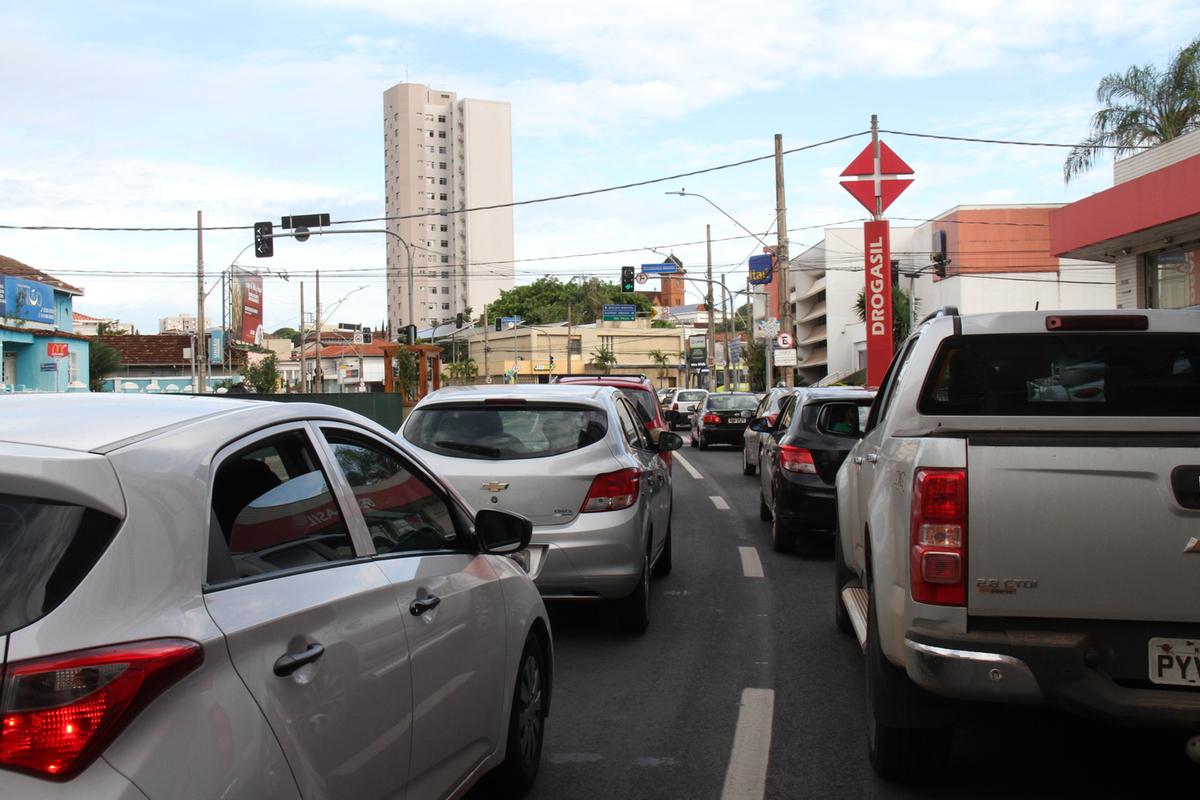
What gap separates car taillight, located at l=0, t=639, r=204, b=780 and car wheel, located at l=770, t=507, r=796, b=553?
364 inches

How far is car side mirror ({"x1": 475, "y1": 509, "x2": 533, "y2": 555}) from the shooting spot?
4121 mm

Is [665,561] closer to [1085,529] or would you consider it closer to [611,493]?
[611,493]

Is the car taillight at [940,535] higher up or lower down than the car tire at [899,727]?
higher up

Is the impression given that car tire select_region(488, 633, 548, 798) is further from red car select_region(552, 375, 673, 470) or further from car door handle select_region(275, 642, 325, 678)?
red car select_region(552, 375, 673, 470)

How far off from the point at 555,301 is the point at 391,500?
116831 mm

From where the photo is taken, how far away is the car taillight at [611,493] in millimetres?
7180

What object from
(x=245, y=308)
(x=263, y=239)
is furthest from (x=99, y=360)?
(x=263, y=239)

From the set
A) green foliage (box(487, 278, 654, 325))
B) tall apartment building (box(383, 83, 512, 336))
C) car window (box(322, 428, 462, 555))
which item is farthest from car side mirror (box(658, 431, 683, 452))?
tall apartment building (box(383, 83, 512, 336))

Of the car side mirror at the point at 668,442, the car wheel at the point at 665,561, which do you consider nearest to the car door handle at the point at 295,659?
the car side mirror at the point at 668,442

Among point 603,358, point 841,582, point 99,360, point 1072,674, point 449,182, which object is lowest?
point 841,582

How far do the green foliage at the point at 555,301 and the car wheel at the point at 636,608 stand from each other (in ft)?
358

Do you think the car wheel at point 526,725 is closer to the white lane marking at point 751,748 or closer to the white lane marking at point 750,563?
the white lane marking at point 751,748

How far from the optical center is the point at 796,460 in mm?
10891

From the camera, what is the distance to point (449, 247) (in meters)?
150
